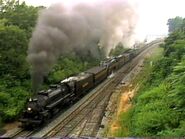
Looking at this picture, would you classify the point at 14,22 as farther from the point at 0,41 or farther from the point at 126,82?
the point at 126,82

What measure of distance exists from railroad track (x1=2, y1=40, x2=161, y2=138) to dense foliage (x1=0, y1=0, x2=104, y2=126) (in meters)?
4.21

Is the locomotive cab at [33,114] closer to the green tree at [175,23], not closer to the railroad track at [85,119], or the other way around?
the railroad track at [85,119]

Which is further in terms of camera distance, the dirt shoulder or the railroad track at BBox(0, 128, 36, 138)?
the railroad track at BBox(0, 128, 36, 138)

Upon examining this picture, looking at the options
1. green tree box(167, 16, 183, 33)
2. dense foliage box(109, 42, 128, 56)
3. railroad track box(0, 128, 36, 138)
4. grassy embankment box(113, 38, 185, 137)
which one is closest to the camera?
grassy embankment box(113, 38, 185, 137)

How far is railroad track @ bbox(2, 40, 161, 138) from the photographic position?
25888mm

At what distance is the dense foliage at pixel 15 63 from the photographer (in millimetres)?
31089

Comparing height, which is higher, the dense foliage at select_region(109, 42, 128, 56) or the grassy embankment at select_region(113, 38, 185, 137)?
the dense foliage at select_region(109, 42, 128, 56)

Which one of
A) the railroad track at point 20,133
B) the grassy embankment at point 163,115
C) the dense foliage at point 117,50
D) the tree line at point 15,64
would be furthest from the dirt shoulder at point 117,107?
the dense foliage at point 117,50

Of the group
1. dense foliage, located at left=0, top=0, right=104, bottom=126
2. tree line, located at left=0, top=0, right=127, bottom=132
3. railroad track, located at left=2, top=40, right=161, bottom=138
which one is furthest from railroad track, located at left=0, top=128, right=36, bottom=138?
dense foliage, located at left=0, top=0, right=104, bottom=126

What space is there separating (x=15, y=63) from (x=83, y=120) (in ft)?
36.6

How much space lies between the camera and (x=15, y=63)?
36531 mm

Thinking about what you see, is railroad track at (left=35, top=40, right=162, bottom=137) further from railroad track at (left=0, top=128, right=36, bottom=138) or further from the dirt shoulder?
railroad track at (left=0, top=128, right=36, bottom=138)

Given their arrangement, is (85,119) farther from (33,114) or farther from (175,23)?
(175,23)

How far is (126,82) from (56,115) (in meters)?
19.0
